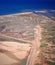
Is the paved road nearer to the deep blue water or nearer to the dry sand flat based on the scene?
the dry sand flat

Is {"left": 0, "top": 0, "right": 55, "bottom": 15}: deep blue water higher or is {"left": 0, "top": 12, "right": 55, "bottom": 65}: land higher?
{"left": 0, "top": 0, "right": 55, "bottom": 15}: deep blue water

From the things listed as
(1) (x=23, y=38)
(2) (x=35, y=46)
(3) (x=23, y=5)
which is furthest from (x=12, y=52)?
(3) (x=23, y=5)

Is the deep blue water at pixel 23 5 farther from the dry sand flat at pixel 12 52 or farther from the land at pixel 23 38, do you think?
the dry sand flat at pixel 12 52

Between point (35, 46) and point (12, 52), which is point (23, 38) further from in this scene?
point (12, 52)

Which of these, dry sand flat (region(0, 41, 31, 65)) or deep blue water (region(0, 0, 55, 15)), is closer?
dry sand flat (region(0, 41, 31, 65))


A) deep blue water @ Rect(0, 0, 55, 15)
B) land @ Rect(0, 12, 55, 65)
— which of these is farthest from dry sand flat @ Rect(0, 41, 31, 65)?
deep blue water @ Rect(0, 0, 55, 15)

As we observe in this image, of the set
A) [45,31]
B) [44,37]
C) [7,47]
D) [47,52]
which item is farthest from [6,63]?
[45,31]
